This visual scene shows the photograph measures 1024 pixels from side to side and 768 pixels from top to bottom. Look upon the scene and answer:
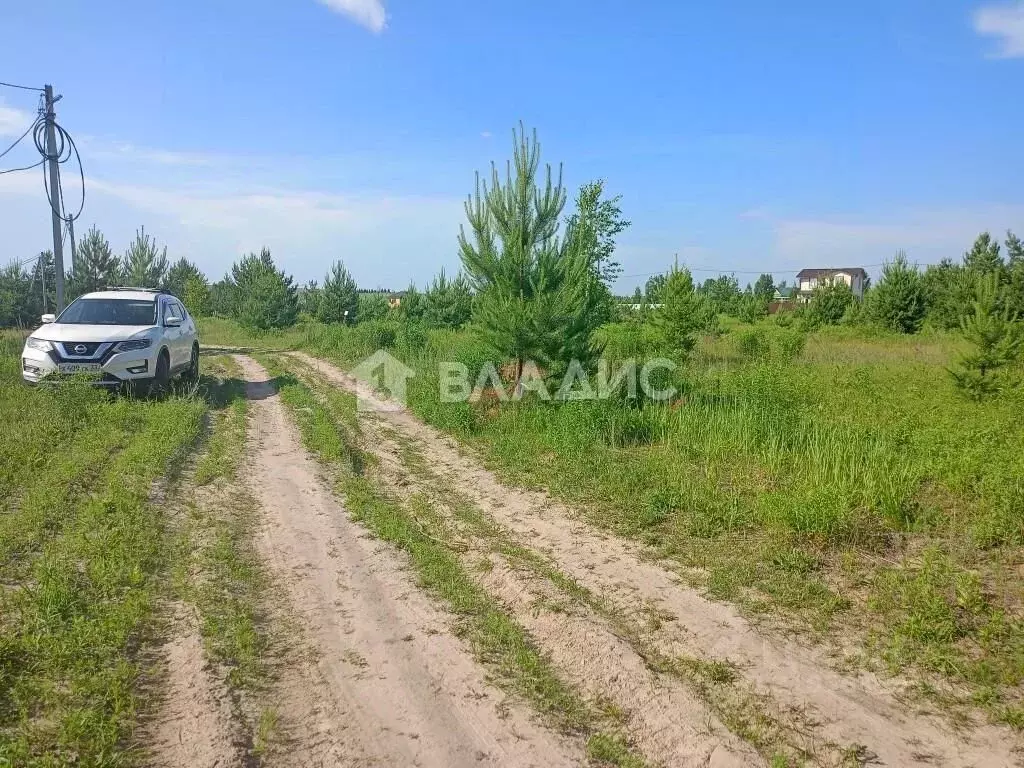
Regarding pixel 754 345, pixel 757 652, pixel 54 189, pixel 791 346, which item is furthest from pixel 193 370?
pixel 754 345

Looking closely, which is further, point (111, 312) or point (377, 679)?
point (111, 312)

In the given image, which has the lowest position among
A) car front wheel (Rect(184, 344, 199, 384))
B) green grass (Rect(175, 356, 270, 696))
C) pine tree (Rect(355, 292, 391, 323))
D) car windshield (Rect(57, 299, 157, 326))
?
green grass (Rect(175, 356, 270, 696))

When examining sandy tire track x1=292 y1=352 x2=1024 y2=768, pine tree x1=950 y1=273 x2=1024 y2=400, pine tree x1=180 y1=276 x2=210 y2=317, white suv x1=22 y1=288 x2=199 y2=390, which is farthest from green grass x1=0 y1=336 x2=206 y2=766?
pine tree x1=180 y1=276 x2=210 y2=317

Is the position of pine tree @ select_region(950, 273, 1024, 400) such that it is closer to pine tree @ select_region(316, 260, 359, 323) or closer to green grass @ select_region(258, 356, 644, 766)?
green grass @ select_region(258, 356, 644, 766)

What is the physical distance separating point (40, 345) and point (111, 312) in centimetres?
143

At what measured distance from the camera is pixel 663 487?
6645 millimetres

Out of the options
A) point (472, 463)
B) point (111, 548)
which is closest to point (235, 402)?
point (472, 463)

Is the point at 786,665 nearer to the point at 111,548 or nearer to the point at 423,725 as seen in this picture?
the point at 423,725

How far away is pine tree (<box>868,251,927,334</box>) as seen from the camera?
3297 centimetres

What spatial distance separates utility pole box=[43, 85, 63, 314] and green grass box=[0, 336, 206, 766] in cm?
857

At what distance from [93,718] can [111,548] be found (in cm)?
222

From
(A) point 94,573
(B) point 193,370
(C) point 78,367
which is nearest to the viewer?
(A) point 94,573

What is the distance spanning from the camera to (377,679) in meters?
3.54

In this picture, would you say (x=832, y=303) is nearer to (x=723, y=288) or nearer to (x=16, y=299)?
(x=723, y=288)
